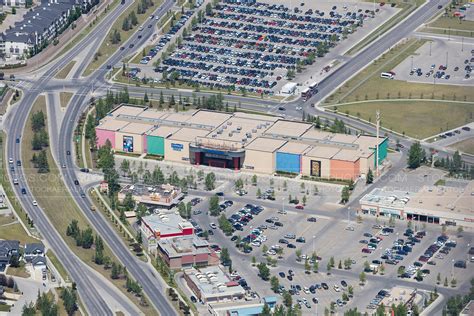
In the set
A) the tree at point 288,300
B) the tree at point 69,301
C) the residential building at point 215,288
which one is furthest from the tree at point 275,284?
the tree at point 69,301

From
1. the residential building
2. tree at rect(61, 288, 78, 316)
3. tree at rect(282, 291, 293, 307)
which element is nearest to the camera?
tree at rect(61, 288, 78, 316)

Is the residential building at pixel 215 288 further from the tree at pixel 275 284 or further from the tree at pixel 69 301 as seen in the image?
the tree at pixel 69 301

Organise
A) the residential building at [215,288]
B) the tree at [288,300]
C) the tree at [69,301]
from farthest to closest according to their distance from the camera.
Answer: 1. the residential building at [215,288]
2. the tree at [288,300]
3. the tree at [69,301]

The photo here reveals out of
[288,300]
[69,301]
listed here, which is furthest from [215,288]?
[69,301]

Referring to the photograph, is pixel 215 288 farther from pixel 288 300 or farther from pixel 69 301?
A: pixel 69 301

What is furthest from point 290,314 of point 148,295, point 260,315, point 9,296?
point 9,296

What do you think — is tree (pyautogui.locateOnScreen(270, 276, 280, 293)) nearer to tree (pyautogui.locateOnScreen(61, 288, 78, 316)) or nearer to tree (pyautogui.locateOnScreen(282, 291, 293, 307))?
tree (pyautogui.locateOnScreen(282, 291, 293, 307))

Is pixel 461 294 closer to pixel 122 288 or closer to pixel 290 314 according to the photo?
pixel 290 314

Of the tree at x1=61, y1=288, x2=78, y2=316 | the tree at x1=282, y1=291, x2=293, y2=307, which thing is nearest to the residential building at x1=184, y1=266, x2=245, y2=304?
the tree at x1=282, y1=291, x2=293, y2=307
